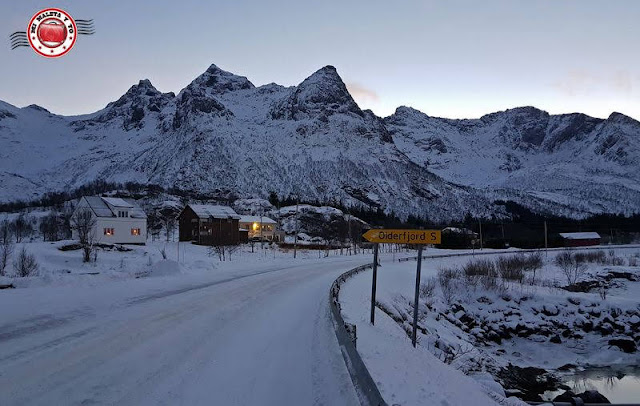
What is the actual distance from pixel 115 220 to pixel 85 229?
46.6 ft

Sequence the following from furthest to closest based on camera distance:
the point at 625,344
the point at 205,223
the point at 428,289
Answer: the point at 205,223
the point at 428,289
the point at 625,344

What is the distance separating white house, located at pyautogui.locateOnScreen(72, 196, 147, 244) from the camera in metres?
73.2

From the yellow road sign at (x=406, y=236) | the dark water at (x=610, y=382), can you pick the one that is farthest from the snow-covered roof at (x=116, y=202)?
the yellow road sign at (x=406, y=236)

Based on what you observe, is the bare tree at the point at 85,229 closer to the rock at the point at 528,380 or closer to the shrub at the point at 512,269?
the shrub at the point at 512,269

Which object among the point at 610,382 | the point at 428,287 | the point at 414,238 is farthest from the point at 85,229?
the point at 610,382

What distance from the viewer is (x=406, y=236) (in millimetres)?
13344

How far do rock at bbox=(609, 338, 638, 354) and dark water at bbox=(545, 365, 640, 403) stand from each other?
250 cm

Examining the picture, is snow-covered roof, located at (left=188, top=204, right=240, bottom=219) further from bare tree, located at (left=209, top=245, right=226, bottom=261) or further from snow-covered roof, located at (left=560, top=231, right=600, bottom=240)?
snow-covered roof, located at (left=560, top=231, right=600, bottom=240)

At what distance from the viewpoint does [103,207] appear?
249 ft

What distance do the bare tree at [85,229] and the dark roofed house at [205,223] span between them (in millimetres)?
23000

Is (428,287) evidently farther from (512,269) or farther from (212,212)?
(212,212)

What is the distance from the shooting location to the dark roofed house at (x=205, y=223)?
92.0m

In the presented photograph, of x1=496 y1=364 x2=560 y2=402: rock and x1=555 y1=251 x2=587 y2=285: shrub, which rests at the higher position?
x1=555 y1=251 x2=587 y2=285: shrub

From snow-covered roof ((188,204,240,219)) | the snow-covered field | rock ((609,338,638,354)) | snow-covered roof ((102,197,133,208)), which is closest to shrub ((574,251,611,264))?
the snow-covered field
